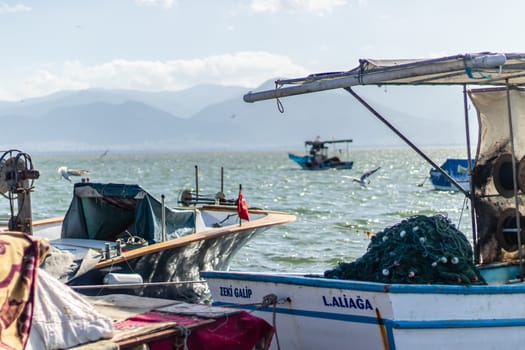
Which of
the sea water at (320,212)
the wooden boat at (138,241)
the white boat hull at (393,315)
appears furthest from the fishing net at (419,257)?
the wooden boat at (138,241)

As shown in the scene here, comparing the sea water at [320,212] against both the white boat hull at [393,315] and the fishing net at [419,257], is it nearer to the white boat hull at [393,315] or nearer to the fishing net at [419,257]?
the fishing net at [419,257]

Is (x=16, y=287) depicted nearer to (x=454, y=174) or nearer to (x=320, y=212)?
(x=320, y=212)

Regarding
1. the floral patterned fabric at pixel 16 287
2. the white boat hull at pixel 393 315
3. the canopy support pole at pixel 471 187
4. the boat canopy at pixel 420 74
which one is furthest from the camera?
the canopy support pole at pixel 471 187

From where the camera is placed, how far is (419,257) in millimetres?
8016

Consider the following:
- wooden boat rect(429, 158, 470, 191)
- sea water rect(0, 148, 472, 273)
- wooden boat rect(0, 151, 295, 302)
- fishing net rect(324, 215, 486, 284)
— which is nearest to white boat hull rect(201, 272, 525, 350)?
fishing net rect(324, 215, 486, 284)

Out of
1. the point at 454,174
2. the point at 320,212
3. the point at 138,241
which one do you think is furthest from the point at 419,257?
the point at 454,174

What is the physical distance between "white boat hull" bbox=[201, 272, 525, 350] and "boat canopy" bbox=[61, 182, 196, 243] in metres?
4.52

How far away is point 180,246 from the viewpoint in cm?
1215

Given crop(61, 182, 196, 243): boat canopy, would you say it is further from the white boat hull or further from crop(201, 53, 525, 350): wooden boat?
the white boat hull

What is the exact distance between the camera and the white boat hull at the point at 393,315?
754 cm

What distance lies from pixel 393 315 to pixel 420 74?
2.29 metres

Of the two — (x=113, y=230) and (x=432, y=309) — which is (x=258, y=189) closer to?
(x=113, y=230)

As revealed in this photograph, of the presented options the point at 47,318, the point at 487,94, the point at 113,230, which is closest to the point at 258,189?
the point at 113,230

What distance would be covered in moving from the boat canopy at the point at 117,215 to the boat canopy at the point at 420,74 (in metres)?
3.54
